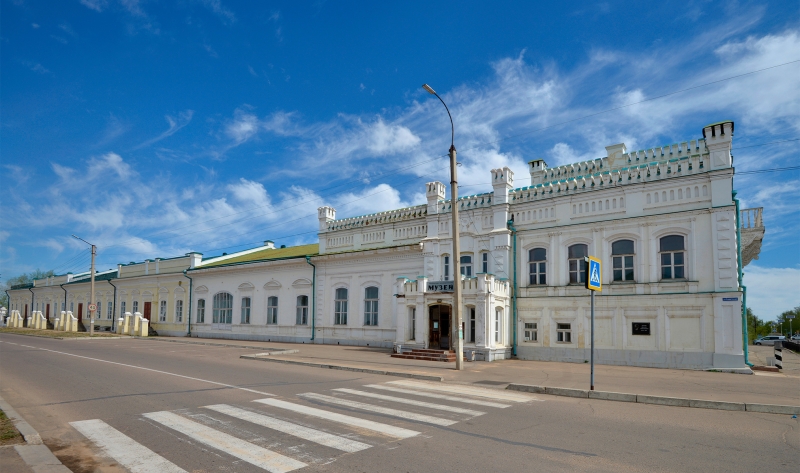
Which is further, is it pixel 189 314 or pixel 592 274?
pixel 189 314

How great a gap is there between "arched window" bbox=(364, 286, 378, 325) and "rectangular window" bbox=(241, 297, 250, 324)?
11.1 metres

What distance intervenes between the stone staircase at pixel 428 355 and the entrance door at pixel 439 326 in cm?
84

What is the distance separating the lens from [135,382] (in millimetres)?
12906

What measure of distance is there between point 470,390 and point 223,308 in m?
28.6

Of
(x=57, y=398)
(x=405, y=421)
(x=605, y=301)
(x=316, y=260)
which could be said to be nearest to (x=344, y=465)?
(x=405, y=421)

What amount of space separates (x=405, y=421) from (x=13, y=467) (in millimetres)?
5340

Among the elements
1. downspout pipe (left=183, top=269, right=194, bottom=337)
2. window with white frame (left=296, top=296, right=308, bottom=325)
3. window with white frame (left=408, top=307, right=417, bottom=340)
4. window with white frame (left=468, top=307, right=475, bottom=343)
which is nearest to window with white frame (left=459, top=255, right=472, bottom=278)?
window with white frame (left=468, top=307, right=475, bottom=343)

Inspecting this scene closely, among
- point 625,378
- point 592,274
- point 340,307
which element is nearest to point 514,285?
point 625,378

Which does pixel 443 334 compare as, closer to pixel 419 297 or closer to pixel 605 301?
pixel 419 297

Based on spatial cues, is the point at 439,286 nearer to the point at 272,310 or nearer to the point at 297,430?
Answer: the point at 297,430

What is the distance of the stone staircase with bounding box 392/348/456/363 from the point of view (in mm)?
20837

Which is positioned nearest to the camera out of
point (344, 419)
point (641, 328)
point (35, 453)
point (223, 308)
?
point (35, 453)

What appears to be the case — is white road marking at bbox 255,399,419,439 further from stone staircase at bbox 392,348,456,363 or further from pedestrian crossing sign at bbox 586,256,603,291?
stone staircase at bbox 392,348,456,363

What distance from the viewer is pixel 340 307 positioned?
29.5m
